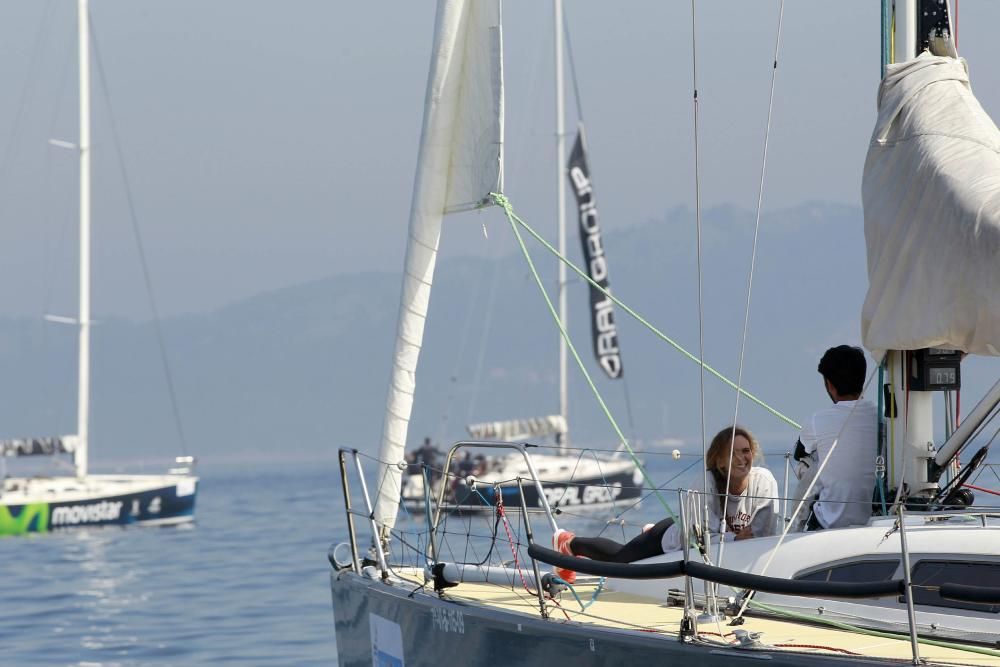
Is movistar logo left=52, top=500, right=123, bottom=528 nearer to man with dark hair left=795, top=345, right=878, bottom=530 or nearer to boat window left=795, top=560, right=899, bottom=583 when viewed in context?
man with dark hair left=795, top=345, right=878, bottom=530

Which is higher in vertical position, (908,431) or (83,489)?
(908,431)

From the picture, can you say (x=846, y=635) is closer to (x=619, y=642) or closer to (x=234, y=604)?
(x=619, y=642)

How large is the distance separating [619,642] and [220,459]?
18550 centimetres

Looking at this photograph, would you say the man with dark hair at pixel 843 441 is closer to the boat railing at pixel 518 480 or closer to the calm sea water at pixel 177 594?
the calm sea water at pixel 177 594

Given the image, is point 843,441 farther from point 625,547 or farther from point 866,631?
point 866,631

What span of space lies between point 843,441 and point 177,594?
13670 millimetres

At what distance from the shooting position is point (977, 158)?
19.7ft

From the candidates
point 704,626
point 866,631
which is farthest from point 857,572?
point 704,626

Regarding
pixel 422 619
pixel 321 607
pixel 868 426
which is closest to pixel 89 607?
pixel 321 607

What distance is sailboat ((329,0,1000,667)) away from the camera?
5.28m

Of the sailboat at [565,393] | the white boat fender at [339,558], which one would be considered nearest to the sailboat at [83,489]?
the sailboat at [565,393]

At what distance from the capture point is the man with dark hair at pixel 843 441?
21.2ft

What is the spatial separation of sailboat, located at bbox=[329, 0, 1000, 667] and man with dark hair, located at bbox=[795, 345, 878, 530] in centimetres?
8

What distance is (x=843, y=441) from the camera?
6492mm
